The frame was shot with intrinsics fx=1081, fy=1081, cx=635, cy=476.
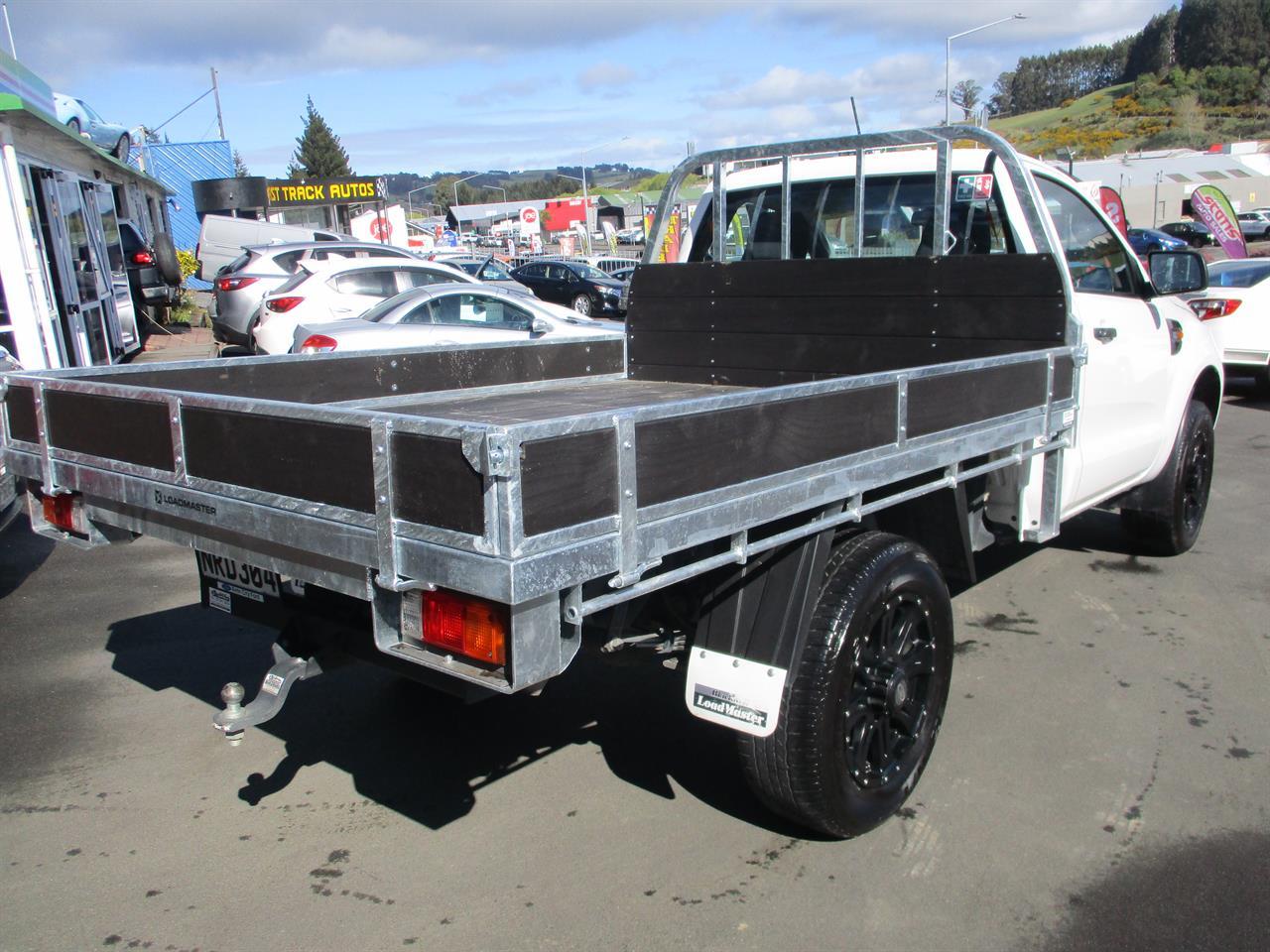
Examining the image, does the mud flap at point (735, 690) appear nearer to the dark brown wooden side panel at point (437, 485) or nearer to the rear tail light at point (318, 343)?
the dark brown wooden side panel at point (437, 485)

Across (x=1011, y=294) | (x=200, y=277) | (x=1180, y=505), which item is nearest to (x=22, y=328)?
(x=1011, y=294)

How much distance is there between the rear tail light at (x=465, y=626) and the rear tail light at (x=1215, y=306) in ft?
40.0

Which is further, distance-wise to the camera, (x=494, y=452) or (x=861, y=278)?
(x=861, y=278)

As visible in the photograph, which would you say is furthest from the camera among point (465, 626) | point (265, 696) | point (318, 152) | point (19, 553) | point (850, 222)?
point (318, 152)

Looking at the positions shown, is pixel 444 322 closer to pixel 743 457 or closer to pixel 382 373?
pixel 382 373

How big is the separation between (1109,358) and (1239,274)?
946 cm

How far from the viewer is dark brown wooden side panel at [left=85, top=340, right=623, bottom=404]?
4137 millimetres

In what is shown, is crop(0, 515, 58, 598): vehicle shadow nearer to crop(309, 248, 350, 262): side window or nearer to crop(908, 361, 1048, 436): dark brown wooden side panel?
crop(908, 361, 1048, 436): dark brown wooden side panel

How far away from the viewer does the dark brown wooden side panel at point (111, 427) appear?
3154 mm

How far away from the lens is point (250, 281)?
634 inches

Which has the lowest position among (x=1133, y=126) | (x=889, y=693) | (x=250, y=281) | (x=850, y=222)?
(x=889, y=693)

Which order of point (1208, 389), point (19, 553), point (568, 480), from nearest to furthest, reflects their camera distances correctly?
1. point (568, 480)
2. point (1208, 389)
3. point (19, 553)

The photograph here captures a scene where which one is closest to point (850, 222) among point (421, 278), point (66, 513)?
point (66, 513)

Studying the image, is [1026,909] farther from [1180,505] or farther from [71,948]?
[1180,505]
